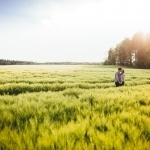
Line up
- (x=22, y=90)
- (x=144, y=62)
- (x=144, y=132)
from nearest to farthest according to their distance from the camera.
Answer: (x=144, y=132) < (x=22, y=90) < (x=144, y=62)

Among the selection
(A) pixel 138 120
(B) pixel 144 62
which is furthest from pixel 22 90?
(B) pixel 144 62

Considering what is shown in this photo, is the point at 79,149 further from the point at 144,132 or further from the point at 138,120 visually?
the point at 138,120

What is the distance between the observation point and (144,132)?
4.04m

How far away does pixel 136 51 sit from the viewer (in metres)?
79.9

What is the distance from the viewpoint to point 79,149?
315cm

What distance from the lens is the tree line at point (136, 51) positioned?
76.8 meters

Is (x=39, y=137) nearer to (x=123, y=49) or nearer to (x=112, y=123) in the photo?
(x=112, y=123)

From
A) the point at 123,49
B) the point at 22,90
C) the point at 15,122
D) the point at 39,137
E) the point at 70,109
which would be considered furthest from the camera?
the point at 123,49

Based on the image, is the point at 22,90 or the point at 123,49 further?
the point at 123,49

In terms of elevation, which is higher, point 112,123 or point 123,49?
point 123,49

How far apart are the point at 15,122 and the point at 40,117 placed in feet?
1.68

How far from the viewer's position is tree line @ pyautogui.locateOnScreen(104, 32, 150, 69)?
252ft

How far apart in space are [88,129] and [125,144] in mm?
794

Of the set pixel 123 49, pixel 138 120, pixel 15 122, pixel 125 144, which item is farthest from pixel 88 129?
pixel 123 49
